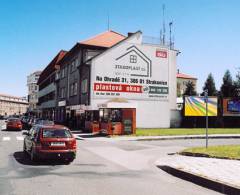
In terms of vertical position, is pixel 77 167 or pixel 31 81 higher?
pixel 31 81

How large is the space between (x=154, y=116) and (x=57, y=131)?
29.0 m

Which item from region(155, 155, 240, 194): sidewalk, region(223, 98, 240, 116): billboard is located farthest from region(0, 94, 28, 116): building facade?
region(155, 155, 240, 194): sidewalk

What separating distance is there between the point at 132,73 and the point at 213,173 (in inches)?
1231

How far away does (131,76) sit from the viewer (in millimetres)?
40969

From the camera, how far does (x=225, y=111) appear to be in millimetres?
45969

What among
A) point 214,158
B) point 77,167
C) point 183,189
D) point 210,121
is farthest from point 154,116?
point 183,189

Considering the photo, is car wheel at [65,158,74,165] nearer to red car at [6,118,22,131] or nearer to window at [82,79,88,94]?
window at [82,79,88,94]

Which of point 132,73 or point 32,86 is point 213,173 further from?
point 32,86

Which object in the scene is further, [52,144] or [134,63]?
[134,63]

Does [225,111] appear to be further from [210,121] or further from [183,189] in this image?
[183,189]

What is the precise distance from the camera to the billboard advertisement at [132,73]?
130 ft

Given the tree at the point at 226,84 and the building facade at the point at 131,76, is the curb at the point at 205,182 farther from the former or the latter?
the tree at the point at 226,84

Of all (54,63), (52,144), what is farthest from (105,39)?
(52,144)

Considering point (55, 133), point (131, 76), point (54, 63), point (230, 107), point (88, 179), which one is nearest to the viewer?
point (88, 179)
